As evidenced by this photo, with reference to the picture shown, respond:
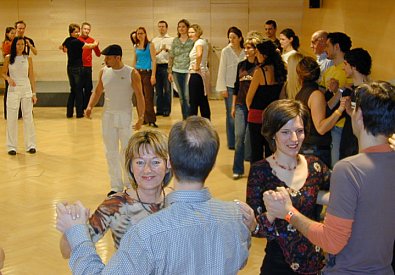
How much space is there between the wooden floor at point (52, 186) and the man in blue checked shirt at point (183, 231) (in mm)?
2704

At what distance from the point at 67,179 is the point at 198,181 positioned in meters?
5.42

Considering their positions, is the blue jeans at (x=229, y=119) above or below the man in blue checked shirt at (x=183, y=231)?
below

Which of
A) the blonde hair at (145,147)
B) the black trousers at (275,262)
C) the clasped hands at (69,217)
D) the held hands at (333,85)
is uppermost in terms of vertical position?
the held hands at (333,85)

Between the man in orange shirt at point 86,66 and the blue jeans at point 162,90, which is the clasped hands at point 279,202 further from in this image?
the man in orange shirt at point 86,66

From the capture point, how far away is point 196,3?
537 inches

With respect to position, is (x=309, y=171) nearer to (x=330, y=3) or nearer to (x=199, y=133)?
(x=199, y=133)

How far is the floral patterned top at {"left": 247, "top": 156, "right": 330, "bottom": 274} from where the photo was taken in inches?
111

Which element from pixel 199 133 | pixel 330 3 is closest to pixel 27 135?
pixel 330 3

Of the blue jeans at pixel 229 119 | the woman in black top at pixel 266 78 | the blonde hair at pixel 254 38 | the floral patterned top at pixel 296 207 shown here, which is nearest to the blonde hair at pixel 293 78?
the woman in black top at pixel 266 78

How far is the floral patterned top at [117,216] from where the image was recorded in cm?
254

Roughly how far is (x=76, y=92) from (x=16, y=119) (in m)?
2.99

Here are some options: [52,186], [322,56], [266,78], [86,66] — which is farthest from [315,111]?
[86,66]

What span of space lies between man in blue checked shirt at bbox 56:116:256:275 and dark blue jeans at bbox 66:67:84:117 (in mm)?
9364

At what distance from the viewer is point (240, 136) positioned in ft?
22.2
